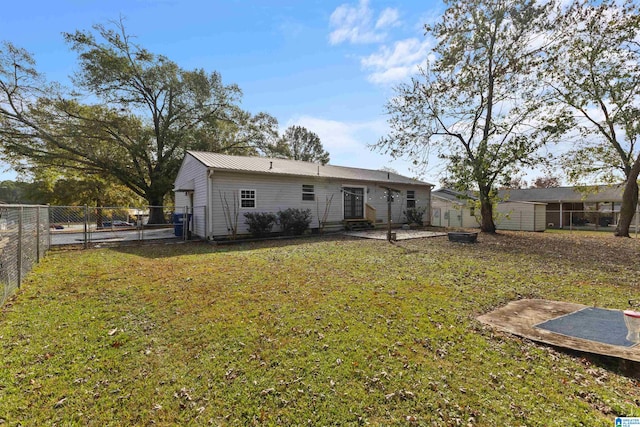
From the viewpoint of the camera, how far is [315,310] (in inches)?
173

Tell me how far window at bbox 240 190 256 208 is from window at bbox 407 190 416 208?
11.3 metres

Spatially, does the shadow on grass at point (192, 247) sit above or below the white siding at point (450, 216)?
below

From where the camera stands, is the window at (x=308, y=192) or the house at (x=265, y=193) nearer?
the house at (x=265, y=193)

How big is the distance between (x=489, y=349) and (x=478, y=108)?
→ 15491 millimetres

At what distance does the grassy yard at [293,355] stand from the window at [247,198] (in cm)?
691

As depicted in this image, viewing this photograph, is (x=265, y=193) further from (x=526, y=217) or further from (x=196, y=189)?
(x=526, y=217)

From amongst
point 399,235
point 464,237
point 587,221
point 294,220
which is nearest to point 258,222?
point 294,220

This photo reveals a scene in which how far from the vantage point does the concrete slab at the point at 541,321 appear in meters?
3.02

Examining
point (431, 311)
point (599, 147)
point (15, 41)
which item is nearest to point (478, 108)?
point (599, 147)

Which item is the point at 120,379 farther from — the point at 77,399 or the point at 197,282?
the point at 197,282

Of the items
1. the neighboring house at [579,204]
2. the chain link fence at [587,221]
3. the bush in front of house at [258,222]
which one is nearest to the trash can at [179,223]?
the bush in front of house at [258,222]

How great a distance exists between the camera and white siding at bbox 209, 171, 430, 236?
1241 cm

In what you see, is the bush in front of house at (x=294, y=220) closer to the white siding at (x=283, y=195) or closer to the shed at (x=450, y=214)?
the white siding at (x=283, y=195)

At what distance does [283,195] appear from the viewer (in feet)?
47.1
